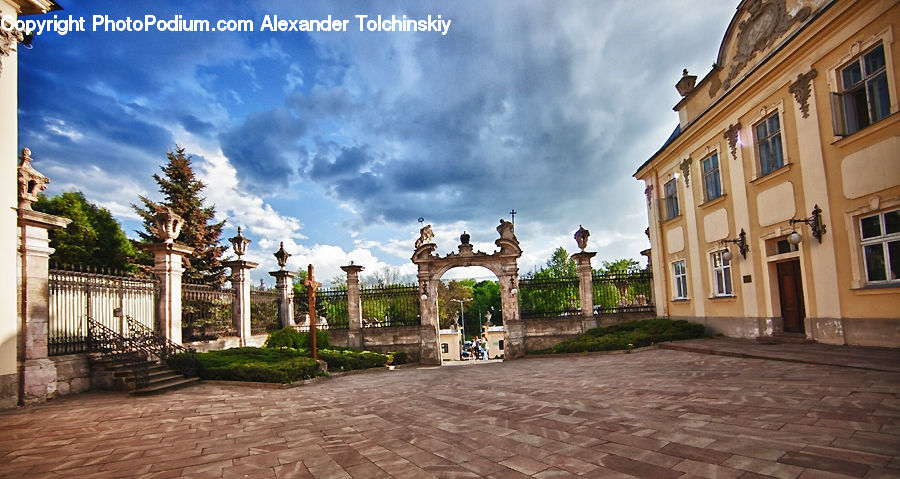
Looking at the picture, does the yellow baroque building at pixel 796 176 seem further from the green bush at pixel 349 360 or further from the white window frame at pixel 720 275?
the green bush at pixel 349 360

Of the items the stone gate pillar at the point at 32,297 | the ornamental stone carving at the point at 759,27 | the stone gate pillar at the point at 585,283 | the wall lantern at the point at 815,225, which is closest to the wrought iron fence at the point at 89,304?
the stone gate pillar at the point at 32,297

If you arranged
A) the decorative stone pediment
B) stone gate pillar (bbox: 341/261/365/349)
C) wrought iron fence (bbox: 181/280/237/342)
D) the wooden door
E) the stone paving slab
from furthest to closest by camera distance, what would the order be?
1. stone gate pillar (bbox: 341/261/365/349)
2. wrought iron fence (bbox: 181/280/237/342)
3. the wooden door
4. the decorative stone pediment
5. the stone paving slab

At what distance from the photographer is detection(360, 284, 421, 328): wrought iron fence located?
1853 centimetres

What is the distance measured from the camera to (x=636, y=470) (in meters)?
3.79

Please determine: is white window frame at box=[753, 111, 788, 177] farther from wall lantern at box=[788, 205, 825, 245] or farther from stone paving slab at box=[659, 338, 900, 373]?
stone paving slab at box=[659, 338, 900, 373]

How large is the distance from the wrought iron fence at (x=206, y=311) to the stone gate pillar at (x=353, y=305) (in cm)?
430

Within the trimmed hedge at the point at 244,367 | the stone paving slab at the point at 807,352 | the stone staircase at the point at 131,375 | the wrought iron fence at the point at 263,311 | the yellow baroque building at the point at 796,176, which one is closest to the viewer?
the stone paving slab at the point at 807,352

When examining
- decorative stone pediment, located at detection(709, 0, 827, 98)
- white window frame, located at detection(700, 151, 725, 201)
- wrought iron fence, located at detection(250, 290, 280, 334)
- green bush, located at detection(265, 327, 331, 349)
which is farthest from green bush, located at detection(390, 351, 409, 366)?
decorative stone pediment, located at detection(709, 0, 827, 98)

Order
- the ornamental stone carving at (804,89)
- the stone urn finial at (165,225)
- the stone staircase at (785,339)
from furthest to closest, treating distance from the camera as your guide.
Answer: the stone urn finial at (165,225) < the stone staircase at (785,339) < the ornamental stone carving at (804,89)

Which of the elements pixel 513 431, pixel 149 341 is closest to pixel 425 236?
pixel 149 341

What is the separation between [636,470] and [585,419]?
6.32 ft

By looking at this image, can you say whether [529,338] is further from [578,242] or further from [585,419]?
[585,419]

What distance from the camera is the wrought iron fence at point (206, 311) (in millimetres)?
15346

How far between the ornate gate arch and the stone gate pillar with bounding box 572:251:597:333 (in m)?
2.58
